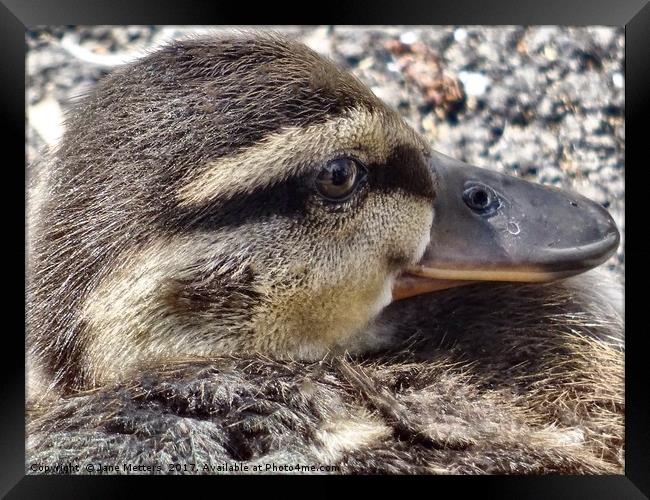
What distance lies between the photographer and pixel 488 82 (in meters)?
2.22

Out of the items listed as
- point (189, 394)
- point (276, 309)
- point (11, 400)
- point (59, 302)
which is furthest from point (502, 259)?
point (11, 400)

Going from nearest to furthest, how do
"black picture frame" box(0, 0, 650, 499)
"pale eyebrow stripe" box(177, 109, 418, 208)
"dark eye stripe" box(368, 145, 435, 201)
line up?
"pale eyebrow stripe" box(177, 109, 418, 208), "dark eye stripe" box(368, 145, 435, 201), "black picture frame" box(0, 0, 650, 499)

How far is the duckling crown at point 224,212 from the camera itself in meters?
1.83

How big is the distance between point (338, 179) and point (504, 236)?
514mm

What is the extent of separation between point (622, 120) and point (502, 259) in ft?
2.18

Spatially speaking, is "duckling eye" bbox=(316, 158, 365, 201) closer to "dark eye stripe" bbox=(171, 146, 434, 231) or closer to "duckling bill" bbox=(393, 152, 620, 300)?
"dark eye stripe" bbox=(171, 146, 434, 231)

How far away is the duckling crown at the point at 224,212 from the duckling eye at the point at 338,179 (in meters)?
0.01

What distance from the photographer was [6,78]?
7.09 ft

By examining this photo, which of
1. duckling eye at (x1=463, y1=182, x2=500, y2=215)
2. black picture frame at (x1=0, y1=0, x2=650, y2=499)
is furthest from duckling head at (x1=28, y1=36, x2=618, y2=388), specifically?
black picture frame at (x1=0, y1=0, x2=650, y2=499)

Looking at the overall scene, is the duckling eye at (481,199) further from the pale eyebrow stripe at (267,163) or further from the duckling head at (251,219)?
the pale eyebrow stripe at (267,163)

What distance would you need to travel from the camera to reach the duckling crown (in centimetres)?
183

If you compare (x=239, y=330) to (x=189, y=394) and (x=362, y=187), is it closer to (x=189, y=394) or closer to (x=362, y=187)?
(x=189, y=394)
